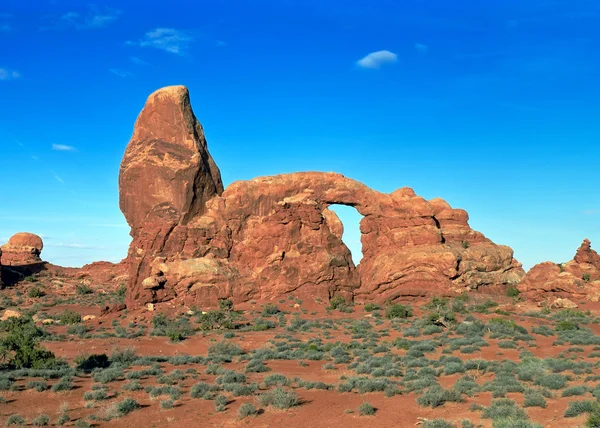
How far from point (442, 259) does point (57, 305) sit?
122ft

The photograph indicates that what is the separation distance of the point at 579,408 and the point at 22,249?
3191 inches

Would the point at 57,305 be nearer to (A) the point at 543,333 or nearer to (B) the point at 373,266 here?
(B) the point at 373,266

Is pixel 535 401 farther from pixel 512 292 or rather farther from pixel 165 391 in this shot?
pixel 512 292

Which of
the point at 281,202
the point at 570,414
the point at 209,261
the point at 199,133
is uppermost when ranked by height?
the point at 199,133

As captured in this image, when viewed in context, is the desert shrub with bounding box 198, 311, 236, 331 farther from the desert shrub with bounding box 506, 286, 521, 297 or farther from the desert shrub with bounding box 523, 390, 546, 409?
the desert shrub with bounding box 506, 286, 521, 297

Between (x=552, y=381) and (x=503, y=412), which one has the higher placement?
(x=552, y=381)

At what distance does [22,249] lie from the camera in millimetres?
76062

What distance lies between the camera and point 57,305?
4909cm

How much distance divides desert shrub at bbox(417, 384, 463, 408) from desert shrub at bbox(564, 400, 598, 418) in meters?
2.86

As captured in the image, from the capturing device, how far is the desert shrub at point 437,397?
13.5 metres

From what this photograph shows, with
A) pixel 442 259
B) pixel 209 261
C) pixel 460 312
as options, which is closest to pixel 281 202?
pixel 209 261

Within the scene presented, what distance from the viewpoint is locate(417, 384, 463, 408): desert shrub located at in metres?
13.5

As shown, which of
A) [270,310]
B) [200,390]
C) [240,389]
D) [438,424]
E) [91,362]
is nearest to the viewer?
[438,424]

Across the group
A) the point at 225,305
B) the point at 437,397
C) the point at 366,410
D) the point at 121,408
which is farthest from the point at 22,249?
the point at 437,397
